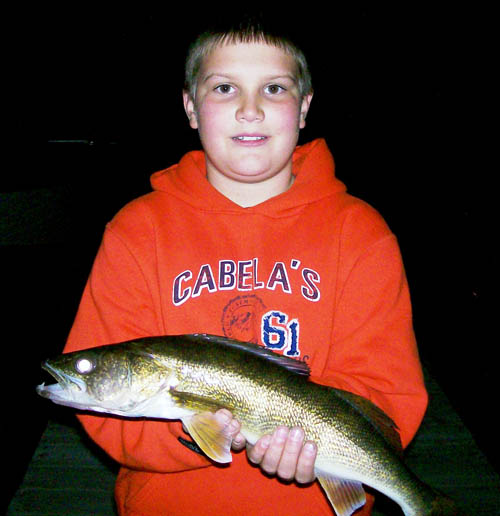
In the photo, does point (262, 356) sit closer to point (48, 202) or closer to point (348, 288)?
point (348, 288)

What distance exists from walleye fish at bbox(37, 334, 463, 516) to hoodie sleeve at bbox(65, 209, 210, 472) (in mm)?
148

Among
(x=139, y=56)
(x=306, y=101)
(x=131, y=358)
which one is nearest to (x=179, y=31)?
(x=139, y=56)

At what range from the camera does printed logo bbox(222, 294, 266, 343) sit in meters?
1.76

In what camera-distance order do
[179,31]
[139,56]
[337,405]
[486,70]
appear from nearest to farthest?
[337,405] < [486,70] < [179,31] < [139,56]

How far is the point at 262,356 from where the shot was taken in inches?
60.5

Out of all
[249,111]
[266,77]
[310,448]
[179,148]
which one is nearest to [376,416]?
[310,448]

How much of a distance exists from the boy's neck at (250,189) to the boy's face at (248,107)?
0.12 meters

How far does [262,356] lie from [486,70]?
27.5ft

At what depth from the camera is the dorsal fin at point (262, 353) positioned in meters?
1.54

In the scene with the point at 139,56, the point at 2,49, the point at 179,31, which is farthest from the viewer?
the point at 139,56

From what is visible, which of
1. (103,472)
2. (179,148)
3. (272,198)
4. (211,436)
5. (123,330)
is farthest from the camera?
(179,148)

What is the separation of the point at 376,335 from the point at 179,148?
12839 millimetres

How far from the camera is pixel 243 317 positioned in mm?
1766

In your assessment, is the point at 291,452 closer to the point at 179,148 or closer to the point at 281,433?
the point at 281,433
